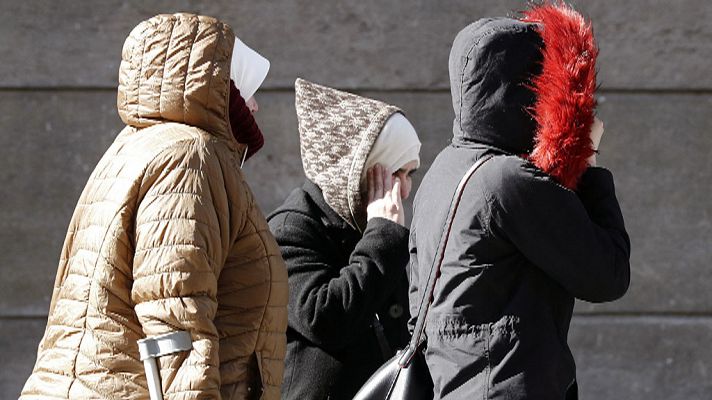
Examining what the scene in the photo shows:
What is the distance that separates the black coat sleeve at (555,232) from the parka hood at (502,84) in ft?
0.43

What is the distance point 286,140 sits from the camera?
228 inches

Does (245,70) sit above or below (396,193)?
above

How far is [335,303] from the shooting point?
3531mm

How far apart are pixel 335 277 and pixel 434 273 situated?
844mm

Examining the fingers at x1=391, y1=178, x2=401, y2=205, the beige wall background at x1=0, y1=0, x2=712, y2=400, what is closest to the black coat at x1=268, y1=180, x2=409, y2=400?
the fingers at x1=391, y1=178, x2=401, y2=205

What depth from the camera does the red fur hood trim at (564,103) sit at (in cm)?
277

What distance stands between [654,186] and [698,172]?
0.70ft

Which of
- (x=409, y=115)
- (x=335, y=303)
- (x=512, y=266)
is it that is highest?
(x=512, y=266)

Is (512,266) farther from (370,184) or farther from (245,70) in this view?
(370,184)

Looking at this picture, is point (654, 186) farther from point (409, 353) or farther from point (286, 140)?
point (409, 353)

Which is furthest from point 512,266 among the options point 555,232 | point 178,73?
point 178,73

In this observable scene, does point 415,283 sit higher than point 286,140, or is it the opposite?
point 415,283

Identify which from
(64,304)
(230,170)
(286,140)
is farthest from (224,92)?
(286,140)

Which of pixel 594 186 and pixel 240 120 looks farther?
pixel 240 120
